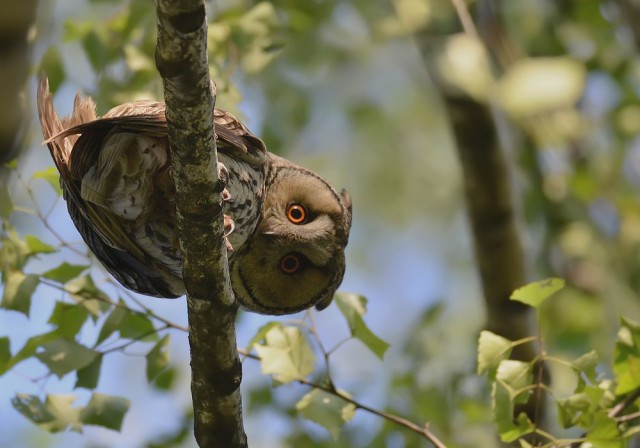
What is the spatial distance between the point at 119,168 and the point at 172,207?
0.32m

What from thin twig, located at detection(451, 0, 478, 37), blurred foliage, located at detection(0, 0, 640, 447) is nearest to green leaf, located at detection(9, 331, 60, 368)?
blurred foliage, located at detection(0, 0, 640, 447)

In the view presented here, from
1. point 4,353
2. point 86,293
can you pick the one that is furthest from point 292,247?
point 4,353

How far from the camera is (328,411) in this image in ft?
11.6

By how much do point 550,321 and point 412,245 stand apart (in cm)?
419

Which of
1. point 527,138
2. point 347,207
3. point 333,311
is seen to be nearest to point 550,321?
point 527,138

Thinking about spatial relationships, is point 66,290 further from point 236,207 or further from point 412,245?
point 412,245

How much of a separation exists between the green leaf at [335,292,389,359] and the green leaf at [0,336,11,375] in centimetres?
138

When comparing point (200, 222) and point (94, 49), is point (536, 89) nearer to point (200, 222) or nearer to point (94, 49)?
point (200, 222)

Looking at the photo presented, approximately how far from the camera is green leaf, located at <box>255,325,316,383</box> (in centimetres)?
353

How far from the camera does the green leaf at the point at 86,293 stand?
3.86 meters

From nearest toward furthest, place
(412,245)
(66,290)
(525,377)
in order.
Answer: (525,377)
(66,290)
(412,245)

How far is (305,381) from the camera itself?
356cm

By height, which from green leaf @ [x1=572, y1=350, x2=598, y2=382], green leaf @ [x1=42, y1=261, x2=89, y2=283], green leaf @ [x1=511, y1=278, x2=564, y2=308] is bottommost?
green leaf @ [x1=572, y1=350, x2=598, y2=382]

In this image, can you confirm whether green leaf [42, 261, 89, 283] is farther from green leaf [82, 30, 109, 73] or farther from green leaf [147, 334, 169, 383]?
green leaf [82, 30, 109, 73]
